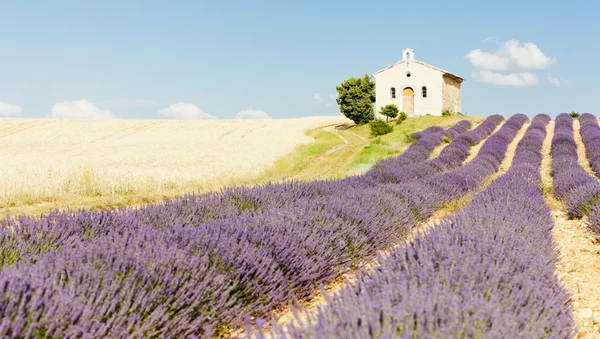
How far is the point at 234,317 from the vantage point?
2877mm

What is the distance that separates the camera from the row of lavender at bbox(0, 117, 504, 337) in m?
2.17

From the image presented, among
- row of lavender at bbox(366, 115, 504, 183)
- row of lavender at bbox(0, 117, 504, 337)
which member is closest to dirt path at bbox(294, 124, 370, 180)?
row of lavender at bbox(366, 115, 504, 183)

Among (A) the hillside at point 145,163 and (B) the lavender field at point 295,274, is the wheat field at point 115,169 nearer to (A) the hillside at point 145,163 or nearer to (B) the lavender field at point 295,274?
(A) the hillside at point 145,163

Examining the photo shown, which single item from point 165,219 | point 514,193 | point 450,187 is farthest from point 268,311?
point 450,187

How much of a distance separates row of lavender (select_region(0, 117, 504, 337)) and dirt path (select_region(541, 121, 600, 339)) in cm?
170

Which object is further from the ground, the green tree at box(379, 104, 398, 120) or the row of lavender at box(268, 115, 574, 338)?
the green tree at box(379, 104, 398, 120)

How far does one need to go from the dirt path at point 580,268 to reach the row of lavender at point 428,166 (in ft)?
9.18

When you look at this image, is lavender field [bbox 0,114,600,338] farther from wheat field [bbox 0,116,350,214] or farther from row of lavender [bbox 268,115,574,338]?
wheat field [bbox 0,116,350,214]

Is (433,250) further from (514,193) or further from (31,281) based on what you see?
(514,193)

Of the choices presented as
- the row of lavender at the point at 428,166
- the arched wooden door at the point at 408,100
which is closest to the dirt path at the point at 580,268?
the row of lavender at the point at 428,166

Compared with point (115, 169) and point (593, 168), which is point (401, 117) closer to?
point (593, 168)

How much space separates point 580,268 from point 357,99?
28828mm

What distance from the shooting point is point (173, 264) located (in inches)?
108

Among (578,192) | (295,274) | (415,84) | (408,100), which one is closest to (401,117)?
(408,100)
